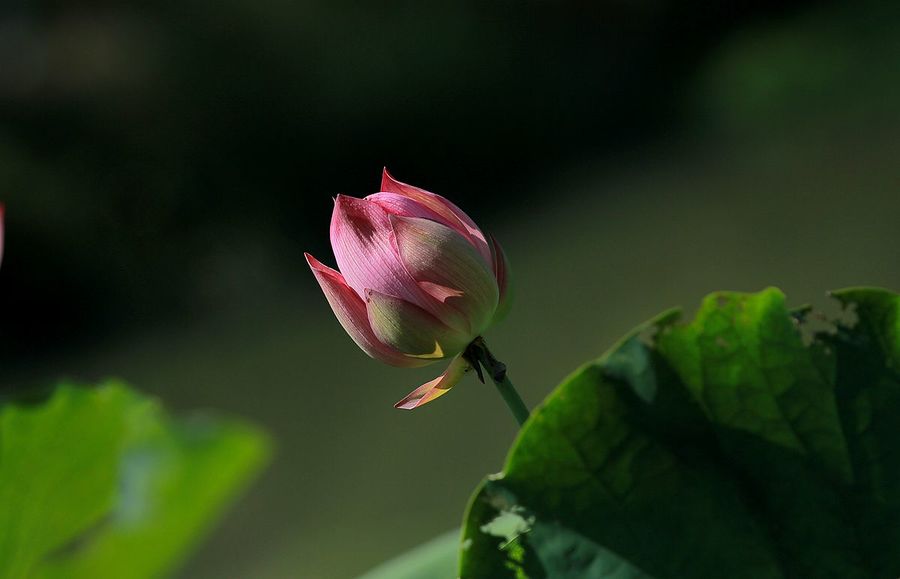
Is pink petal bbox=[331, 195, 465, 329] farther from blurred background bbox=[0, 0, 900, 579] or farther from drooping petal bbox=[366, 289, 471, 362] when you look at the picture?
blurred background bbox=[0, 0, 900, 579]

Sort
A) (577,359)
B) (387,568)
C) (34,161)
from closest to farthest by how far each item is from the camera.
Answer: (387,568) → (577,359) → (34,161)

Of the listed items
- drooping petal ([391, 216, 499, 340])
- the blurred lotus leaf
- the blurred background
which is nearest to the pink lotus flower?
drooping petal ([391, 216, 499, 340])

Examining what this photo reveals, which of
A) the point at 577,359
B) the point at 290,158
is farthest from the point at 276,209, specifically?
the point at 577,359

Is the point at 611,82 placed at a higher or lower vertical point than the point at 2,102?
lower

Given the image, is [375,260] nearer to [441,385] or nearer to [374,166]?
Result: [441,385]

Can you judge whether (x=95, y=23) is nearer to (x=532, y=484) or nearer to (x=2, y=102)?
(x=2, y=102)

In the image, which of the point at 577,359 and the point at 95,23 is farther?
the point at 95,23

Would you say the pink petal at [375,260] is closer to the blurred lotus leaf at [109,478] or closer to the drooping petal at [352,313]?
the drooping petal at [352,313]

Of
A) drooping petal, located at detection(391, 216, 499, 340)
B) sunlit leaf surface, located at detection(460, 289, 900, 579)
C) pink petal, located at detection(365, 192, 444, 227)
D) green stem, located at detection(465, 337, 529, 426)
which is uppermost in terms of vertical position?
pink petal, located at detection(365, 192, 444, 227)
